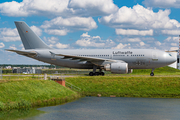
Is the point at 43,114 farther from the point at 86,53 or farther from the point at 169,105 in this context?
the point at 86,53

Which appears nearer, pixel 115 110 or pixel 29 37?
pixel 115 110

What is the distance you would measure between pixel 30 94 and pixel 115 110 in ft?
32.9

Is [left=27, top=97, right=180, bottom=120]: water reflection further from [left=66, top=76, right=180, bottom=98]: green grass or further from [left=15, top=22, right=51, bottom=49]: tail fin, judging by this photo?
[left=15, top=22, right=51, bottom=49]: tail fin

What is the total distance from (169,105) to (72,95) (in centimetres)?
1250

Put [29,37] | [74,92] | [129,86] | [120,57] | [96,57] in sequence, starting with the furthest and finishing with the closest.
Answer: [29,37]
[96,57]
[120,57]
[129,86]
[74,92]

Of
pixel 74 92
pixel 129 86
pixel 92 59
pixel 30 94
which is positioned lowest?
pixel 74 92

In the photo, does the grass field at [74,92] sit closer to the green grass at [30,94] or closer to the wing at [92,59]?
the green grass at [30,94]

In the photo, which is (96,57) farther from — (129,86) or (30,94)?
(30,94)

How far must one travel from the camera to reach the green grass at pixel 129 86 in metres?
35.3

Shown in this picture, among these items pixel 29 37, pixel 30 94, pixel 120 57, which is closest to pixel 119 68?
pixel 120 57

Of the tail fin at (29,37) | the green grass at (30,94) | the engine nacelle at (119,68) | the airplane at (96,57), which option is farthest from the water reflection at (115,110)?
the tail fin at (29,37)

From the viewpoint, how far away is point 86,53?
151ft

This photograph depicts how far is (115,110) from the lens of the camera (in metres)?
25.9

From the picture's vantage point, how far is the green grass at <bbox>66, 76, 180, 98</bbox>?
35281 millimetres
